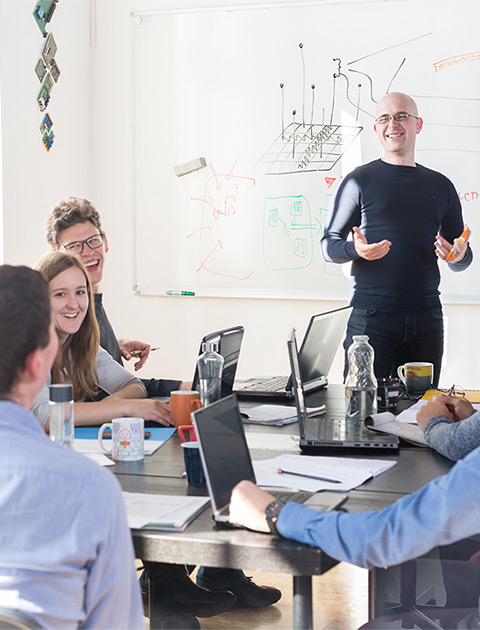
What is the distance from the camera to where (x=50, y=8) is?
159 inches

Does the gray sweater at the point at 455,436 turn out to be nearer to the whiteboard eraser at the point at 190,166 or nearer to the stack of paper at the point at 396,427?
the stack of paper at the point at 396,427

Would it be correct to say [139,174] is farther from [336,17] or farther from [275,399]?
[275,399]

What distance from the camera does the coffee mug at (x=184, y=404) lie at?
211cm

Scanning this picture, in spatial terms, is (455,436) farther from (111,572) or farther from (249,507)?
(111,572)

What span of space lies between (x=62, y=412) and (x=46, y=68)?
2824 mm

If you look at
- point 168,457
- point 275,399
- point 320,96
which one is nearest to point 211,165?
point 320,96

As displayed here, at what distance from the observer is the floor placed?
247cm

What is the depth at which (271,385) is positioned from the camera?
2885 millimetres

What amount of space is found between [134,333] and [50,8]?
1.77 m

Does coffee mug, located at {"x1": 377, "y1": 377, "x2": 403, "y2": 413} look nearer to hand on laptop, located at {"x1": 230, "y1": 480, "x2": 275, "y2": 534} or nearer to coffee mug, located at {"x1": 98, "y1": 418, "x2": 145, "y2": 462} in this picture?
coffee mug, located at {"x1": 98, "y1": 418, "x2": 145, "y2": 462}

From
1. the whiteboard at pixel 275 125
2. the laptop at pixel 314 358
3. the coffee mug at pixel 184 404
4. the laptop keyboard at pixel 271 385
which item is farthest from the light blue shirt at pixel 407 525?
the whiteboard at pixel 275 125

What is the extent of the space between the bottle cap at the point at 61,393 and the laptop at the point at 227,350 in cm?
60

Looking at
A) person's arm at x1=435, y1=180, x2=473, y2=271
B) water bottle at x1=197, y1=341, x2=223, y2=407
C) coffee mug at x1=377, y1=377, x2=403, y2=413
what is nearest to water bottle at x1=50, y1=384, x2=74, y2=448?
water bottle at x1=197, y1=341, x2=223, y2=407

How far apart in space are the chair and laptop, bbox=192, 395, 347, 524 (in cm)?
40
